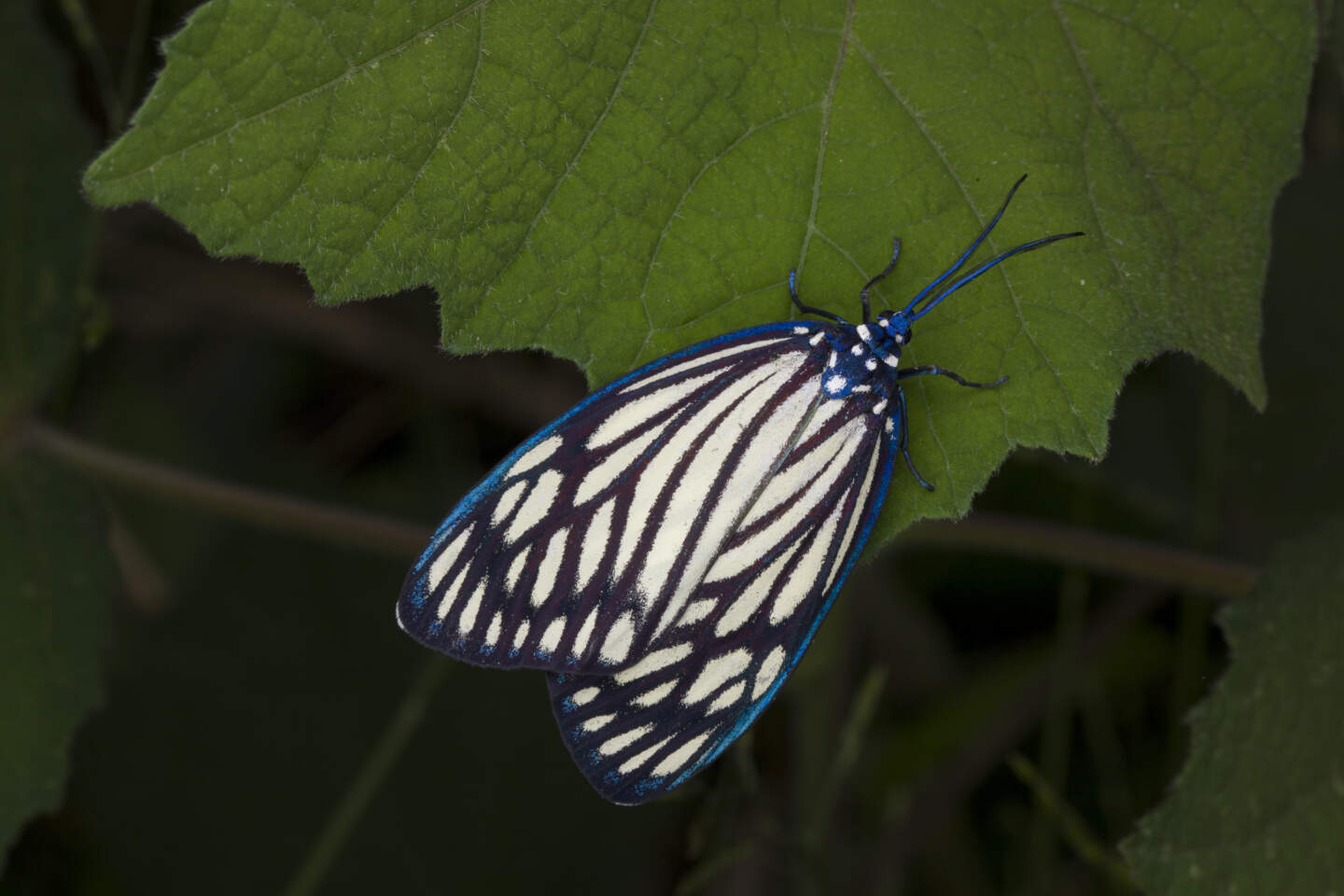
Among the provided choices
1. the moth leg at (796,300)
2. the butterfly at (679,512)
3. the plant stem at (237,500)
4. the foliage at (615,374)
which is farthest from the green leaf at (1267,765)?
the plant stem at (237,500)

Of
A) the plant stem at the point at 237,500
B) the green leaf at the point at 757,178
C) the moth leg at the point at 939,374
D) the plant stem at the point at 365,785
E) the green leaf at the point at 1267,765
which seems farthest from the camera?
the plant stem at the point at 365,785

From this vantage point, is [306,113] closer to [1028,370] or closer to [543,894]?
[1028,370]

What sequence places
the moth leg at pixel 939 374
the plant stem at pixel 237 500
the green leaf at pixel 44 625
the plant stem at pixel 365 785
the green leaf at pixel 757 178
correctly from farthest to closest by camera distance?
1. the plant stem at pixel 365 785
2. the plant stem at pixel 237 500
3. the green leaf at pixel 44 625
4. the moth leg at pixel 939 374
5. the green leaf at pixel 757 178

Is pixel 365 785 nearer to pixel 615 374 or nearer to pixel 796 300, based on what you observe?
pixel 615 374

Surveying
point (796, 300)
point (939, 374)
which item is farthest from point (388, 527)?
point (939, 374)

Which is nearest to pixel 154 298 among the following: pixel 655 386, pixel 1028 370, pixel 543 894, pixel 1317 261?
pixel 543 894

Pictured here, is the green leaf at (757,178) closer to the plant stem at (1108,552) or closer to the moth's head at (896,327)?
the moth's head at (896,327)
